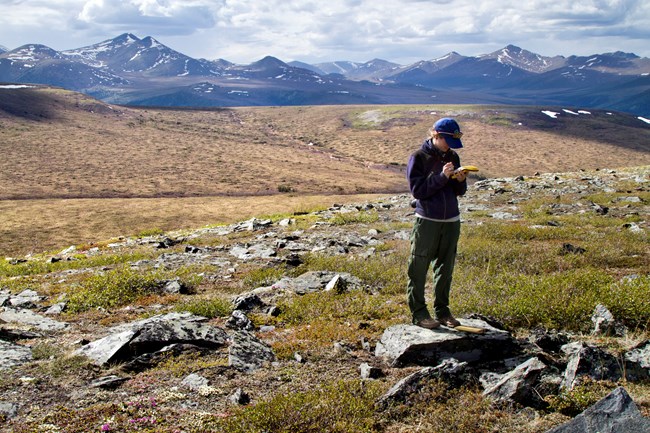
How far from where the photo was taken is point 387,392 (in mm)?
6121

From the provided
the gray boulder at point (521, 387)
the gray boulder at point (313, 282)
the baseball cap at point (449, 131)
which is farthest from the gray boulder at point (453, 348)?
the gray boulder at point (313, 282)

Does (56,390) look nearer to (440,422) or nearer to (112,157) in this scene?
(440,422)

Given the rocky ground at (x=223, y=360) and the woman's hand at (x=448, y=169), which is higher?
the woman's hand at (x=448, y=169)

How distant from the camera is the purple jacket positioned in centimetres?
746

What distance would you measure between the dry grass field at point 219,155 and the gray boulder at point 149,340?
27.6 metres

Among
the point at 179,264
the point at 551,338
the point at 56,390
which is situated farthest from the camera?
the point at 179,264

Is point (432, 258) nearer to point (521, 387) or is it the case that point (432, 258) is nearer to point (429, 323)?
point (429, 323)

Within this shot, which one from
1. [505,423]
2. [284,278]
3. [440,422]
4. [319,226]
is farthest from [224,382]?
[319,226]

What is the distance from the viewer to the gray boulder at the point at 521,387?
5.84 metres

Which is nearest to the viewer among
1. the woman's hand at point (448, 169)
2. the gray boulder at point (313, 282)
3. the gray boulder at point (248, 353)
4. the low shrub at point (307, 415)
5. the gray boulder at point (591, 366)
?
the low shrub at point (307, 415)

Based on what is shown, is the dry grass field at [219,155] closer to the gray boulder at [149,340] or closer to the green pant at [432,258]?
the gray boulder at [149,340]

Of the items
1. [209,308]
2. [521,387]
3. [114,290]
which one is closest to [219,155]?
[114,290]

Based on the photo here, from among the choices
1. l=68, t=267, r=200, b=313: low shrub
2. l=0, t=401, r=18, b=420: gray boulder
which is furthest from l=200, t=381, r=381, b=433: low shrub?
l=68, t=267, r=200, b=313: low shrub

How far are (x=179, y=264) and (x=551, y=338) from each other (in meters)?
11.2
